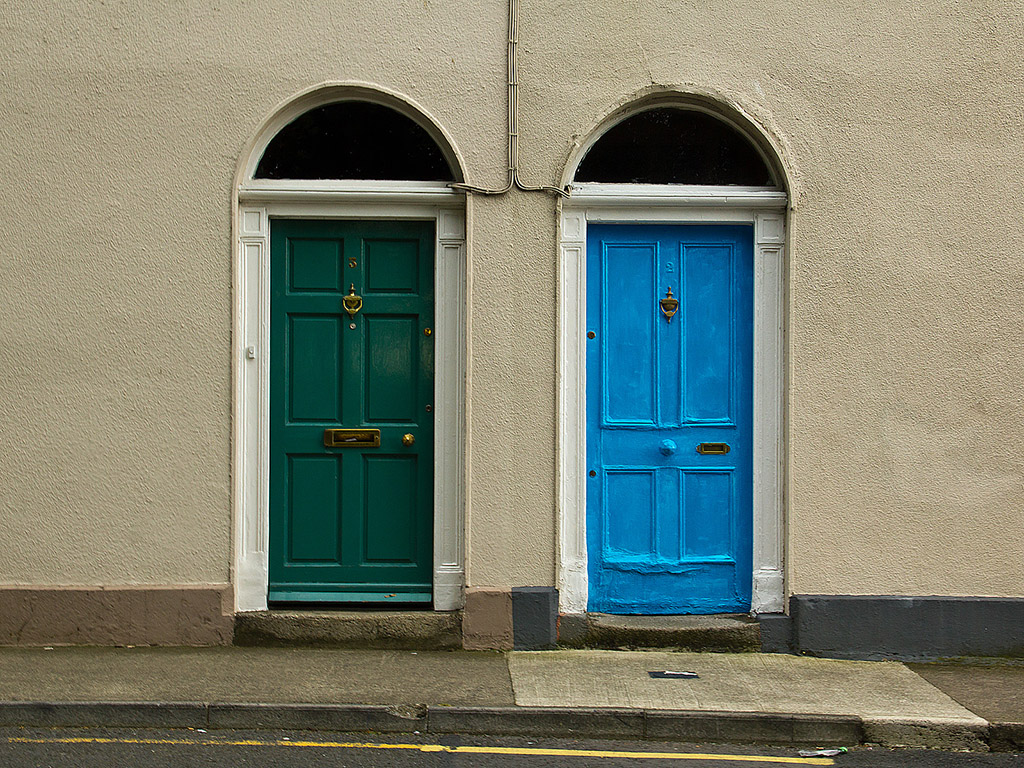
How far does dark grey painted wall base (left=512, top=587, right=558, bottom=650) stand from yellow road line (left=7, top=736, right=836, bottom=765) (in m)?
1.37

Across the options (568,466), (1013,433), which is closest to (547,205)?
(568,466)

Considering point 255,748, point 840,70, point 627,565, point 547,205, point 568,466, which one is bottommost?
point 255,748

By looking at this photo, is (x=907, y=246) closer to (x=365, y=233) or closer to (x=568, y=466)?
(x=568, y=466)

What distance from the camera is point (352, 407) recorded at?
6.71 metres

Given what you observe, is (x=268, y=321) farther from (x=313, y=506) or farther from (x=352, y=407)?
(x=313, y=506)

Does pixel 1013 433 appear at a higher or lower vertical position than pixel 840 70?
lower

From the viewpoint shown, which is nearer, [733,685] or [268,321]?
[733,685]

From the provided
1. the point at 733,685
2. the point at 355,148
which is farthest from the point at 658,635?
the point at 355,148

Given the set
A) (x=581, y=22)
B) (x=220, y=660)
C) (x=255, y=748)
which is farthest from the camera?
(x=581, y=22)

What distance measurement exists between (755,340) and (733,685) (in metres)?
2.17

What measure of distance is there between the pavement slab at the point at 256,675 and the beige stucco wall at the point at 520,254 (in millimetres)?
532

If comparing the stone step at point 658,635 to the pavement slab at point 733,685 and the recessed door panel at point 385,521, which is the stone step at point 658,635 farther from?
the recessed door panel at point 385,521

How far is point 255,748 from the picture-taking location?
16.5ft

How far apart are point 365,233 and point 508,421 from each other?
1.53 metres
